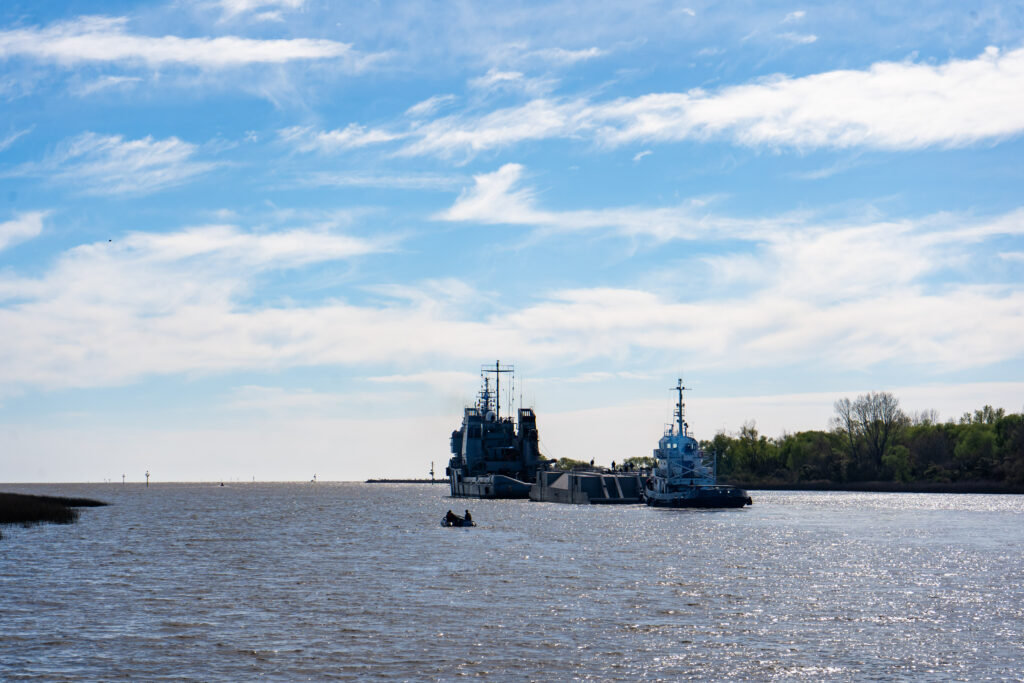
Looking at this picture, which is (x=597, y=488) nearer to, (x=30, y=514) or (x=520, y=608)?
(x=30, y=514)

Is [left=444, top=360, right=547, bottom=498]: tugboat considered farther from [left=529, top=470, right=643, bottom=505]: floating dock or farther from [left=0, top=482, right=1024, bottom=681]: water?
[left=0, top=482, right=1024, bottom=681]: water

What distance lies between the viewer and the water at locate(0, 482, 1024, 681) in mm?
31109

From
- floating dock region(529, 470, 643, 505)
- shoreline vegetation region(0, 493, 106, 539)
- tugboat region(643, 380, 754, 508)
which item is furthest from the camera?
floating dock region(529, 470, 643, 505)

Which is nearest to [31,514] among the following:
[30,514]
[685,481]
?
[30,514]

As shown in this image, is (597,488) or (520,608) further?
(597,488)

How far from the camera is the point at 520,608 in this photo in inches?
1693

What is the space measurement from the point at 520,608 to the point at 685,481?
3969 inches

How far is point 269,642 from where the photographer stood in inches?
1391

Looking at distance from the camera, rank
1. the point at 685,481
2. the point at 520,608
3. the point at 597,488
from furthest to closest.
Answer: the point at 597,488 < the point at 685,481 < the point at 520,608

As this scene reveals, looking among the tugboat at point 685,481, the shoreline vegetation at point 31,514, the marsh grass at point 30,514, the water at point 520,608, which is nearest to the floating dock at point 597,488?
the tugboat at point 685,481

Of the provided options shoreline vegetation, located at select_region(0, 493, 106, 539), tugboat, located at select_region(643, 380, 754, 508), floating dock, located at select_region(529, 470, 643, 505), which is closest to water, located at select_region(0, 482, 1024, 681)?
shoreline vegetation, located at select_region(0, 493, 106, 539)

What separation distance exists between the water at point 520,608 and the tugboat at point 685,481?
4880cm

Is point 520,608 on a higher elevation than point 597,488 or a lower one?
lower

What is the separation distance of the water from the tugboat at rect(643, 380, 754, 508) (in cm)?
4880
